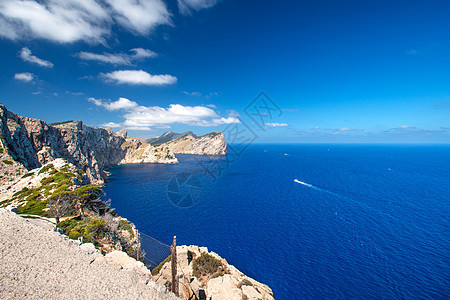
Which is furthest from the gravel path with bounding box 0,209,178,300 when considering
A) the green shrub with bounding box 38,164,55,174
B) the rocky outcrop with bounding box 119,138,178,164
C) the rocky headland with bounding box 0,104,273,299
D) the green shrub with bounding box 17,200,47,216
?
the rocky outcrop with bounding box 119,138,178,164

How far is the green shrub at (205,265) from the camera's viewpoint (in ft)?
74.4

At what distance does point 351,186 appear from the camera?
68.8 m

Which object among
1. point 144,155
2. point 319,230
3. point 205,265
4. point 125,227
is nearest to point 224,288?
point 205,265

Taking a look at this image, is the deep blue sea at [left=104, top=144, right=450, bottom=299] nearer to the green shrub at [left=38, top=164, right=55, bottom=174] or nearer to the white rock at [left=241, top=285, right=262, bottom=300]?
the white rock at [left=241, top=285, right=262, bottom=300]

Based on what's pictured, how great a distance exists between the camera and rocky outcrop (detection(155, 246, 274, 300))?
54.0ft

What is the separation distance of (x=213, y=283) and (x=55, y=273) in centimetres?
1576

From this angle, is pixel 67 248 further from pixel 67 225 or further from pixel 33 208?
pixel 33 208

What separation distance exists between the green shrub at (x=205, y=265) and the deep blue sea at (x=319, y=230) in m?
6.79

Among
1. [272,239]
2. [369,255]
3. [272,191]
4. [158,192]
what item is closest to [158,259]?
[272,239]

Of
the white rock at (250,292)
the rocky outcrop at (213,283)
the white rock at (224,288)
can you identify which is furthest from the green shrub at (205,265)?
the white rock at (250,292)

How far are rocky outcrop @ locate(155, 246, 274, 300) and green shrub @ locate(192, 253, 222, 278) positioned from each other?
0.28m

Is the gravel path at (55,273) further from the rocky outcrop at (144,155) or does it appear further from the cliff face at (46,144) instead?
the rocky outcrop at (144,155)

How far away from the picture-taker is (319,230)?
38.8 meters

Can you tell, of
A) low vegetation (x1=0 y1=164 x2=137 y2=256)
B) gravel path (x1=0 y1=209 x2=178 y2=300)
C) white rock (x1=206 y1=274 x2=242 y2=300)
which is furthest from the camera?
low vegetation (x1=0 y1=164 x2=137 y2=256)
